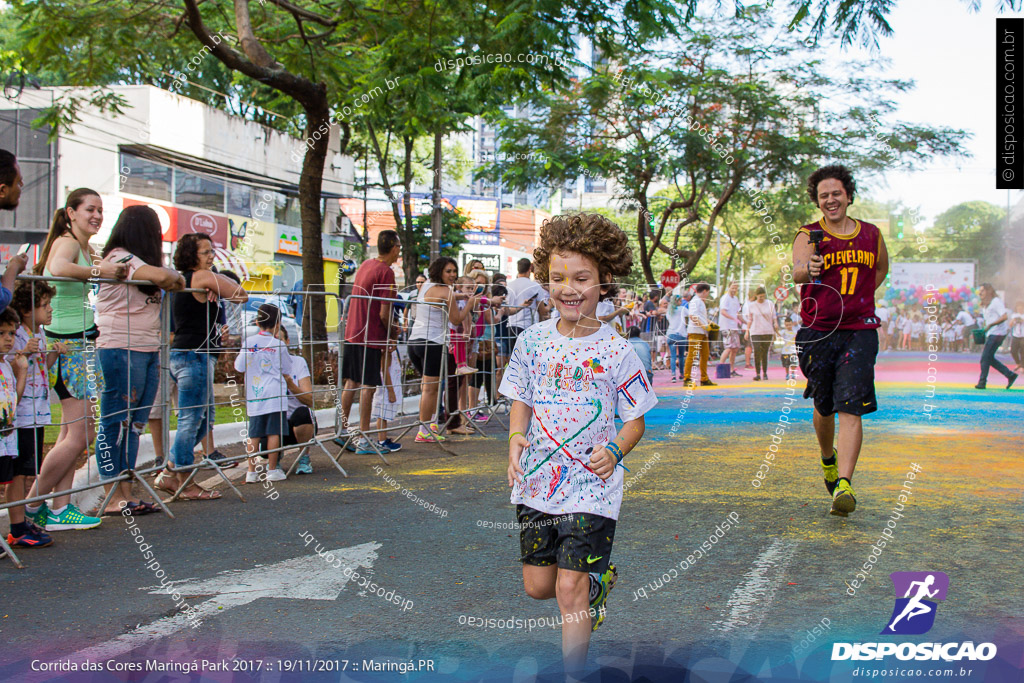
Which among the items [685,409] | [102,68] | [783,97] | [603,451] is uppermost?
[783,97]

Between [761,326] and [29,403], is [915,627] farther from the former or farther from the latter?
[761,326]

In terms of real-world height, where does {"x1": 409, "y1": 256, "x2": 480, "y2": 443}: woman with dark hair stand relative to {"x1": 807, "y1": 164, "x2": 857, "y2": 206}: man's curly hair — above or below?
below

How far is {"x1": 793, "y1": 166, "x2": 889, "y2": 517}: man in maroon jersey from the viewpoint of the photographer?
545 centimetres

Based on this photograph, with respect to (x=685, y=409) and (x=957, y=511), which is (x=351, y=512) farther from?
(x=685, y=409)

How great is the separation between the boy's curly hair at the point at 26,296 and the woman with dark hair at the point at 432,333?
4.27 meters

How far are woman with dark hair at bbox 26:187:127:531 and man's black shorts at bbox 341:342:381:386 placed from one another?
2792mm

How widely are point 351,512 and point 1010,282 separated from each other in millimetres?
11016

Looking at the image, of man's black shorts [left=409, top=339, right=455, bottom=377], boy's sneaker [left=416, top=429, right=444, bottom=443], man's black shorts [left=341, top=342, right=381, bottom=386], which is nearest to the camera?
man's black shorts [left=341, top=342, right=381, bottom=386]

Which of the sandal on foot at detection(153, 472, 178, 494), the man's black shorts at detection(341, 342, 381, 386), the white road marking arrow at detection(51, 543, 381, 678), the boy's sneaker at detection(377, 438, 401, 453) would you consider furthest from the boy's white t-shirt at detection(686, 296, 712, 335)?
the white road marking arrow at detection(51, 543, 381, 678)

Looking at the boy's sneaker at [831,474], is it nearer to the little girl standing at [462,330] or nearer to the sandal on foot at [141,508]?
the sandal on foot at [141,508]

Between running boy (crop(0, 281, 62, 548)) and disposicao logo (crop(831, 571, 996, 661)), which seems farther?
running boy (crop(0, 281, 62, 548))

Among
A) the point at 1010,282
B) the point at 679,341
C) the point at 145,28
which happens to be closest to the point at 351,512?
the point at 145,28

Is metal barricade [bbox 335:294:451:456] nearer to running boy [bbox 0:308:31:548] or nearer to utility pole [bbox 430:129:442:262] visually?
running boy [bbox 0:308:31:548]

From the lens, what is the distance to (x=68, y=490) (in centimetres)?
539
